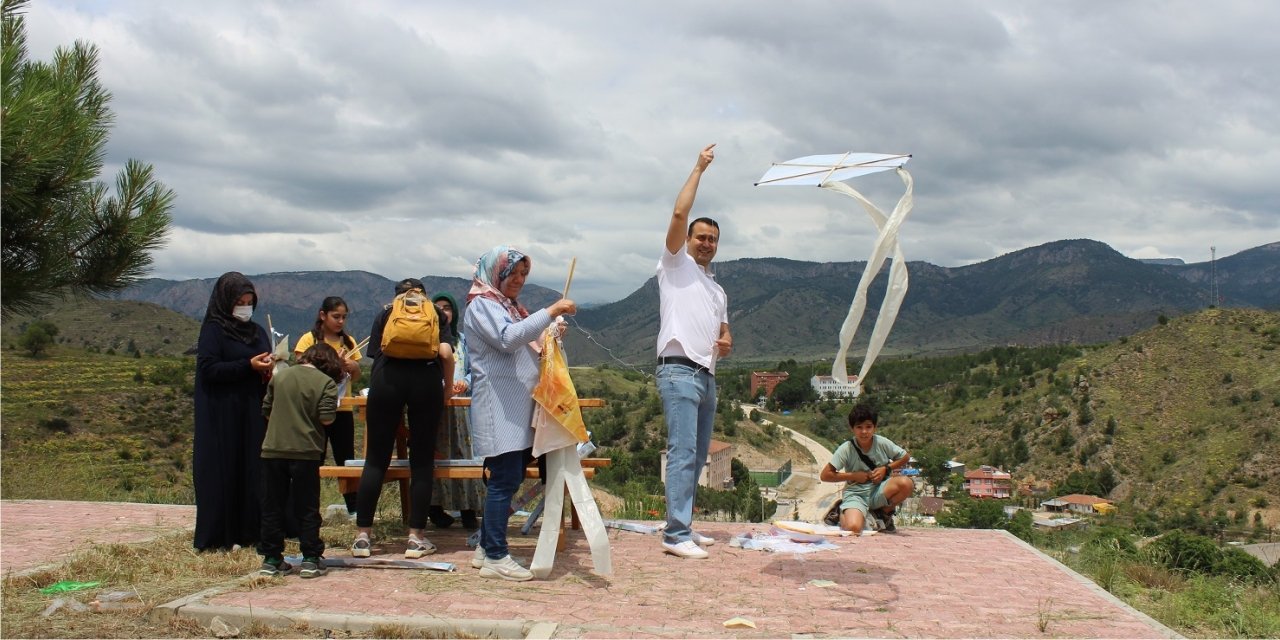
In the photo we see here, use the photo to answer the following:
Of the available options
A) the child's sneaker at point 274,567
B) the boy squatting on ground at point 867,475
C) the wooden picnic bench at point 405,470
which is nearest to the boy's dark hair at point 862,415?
the boy squatting on ground at point 867,475

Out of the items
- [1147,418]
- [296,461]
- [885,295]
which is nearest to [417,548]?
[296,461]

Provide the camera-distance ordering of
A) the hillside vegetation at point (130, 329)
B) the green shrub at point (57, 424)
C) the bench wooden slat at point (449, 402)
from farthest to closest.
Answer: the hillside vegetation at point (130, 329)
the green shrub at point (57, 424)
the bench wooden slat at point (449, 402)

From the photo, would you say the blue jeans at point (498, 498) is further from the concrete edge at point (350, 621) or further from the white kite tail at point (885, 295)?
the white kite tail at point (885, 295)

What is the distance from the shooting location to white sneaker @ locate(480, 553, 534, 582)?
5004 mm

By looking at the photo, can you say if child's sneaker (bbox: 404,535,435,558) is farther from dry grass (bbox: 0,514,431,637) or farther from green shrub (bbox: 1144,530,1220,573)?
green shrub (bbox: 1144,530,1220,573)

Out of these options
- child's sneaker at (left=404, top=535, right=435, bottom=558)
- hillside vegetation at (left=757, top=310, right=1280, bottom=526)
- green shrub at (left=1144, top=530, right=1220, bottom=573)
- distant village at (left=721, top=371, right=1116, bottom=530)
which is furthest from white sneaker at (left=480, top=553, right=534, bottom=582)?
hillside vegetation at (left=757, top=310, right=1280, bottom=526)

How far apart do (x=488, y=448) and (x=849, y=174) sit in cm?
278

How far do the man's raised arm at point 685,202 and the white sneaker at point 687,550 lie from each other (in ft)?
6.21

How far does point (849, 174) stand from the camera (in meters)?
5.62

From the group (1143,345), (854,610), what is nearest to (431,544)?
(854,610)

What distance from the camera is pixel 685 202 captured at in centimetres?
552

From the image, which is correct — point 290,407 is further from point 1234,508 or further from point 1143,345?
point 1143,345

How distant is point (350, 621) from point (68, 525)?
14.3ft

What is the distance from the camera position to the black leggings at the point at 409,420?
5.42 meters
